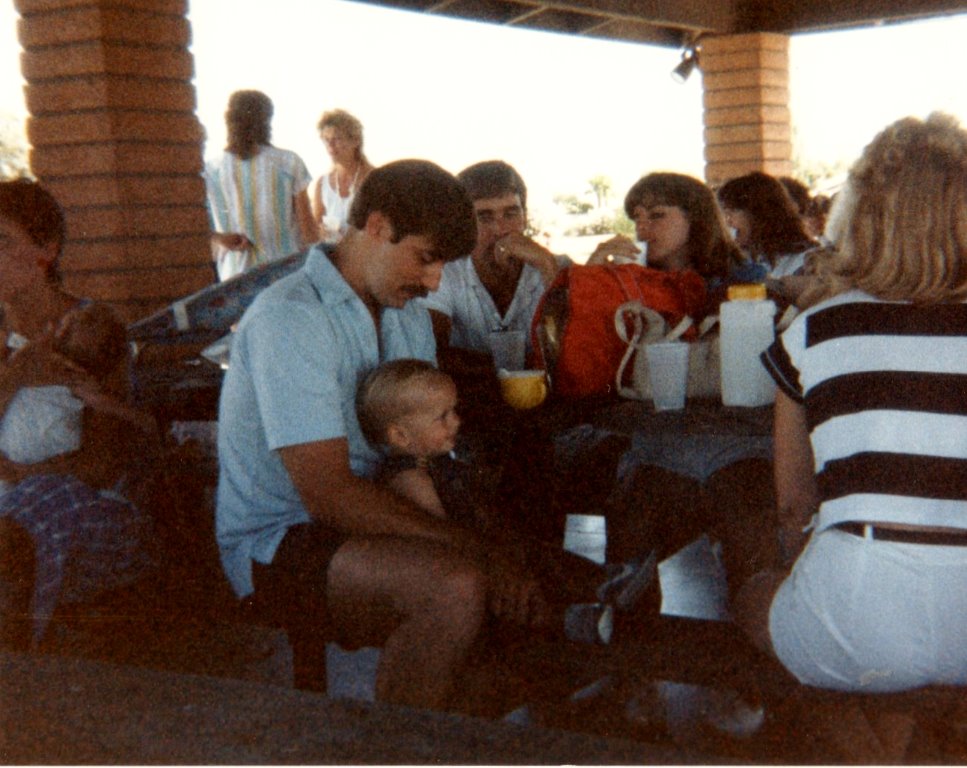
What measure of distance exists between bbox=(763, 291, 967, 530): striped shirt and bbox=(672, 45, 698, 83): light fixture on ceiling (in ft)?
20.5

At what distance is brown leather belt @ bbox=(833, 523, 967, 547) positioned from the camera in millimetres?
1472

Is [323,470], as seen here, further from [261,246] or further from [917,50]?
[917,50]

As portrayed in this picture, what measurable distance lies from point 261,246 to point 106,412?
284 cm

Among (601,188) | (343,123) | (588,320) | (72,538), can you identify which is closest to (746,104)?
(343,123)

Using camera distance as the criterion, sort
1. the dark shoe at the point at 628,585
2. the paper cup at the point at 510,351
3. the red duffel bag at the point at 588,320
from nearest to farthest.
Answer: the dark shoe at the point at 628,585 → the red duffel bag at the point at 588,320 → the paper cup at the point at 510,351

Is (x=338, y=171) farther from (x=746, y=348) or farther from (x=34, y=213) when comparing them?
(x=746, y=348)

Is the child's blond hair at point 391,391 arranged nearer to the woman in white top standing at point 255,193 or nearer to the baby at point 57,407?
the baby at point 57,407

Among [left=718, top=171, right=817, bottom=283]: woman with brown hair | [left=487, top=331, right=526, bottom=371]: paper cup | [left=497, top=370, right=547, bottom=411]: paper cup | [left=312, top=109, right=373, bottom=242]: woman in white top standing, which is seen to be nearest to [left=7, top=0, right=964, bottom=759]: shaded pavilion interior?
[left=312, top=109, right=373, bottom=242]: woman in white top standing

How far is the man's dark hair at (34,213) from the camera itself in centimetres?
244

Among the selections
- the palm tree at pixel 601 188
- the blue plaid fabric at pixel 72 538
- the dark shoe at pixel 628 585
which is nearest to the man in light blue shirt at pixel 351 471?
the dark shoe at pixel 628 585

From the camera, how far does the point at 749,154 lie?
7.42 m

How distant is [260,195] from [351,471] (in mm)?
3356

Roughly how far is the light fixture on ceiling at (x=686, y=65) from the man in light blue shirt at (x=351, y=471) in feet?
18.9

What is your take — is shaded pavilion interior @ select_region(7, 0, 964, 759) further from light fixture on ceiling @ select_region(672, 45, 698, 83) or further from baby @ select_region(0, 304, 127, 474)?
light fixture on ceiling @ select_region(672, 45, 698, 83)
